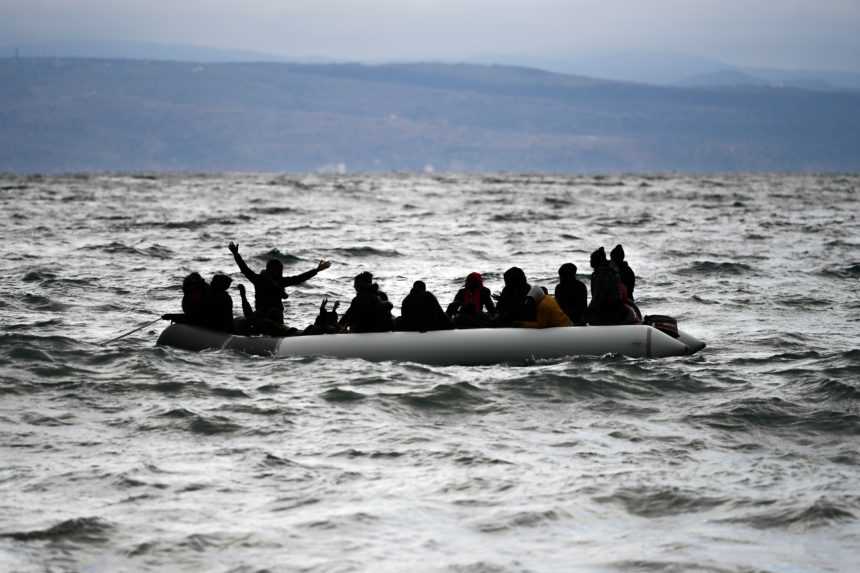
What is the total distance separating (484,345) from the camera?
14.5 meters

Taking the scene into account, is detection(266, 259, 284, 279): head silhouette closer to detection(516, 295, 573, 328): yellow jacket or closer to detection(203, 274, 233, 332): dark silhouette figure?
detection(203, 274, 233, 332): dark silhouette figure

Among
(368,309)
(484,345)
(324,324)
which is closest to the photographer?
(484,345)

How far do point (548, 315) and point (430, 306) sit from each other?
1473mm

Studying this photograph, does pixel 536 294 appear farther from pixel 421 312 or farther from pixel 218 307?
pixel 218 307

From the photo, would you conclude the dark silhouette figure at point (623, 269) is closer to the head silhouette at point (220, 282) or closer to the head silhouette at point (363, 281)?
the head silhouette at point (363, 281)

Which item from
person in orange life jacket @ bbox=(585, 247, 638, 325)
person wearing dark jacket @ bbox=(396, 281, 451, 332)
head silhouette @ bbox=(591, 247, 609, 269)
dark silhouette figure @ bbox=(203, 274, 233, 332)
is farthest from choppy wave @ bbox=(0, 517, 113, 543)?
head silhouette @ bbox=(591, 247, 609, 269)

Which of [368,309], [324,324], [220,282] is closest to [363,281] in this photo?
[368,309]

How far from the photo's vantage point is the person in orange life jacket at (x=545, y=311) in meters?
14.7

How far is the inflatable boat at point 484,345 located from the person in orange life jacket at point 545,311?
0.12 m

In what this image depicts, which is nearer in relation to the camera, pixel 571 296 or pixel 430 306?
pixel 430 306

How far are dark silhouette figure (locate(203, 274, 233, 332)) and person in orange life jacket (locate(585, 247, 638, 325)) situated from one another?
15.4ft

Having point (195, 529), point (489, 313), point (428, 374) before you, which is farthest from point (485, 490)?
point (489, 313)

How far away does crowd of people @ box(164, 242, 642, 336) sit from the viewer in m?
14.7

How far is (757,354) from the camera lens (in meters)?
16.5
